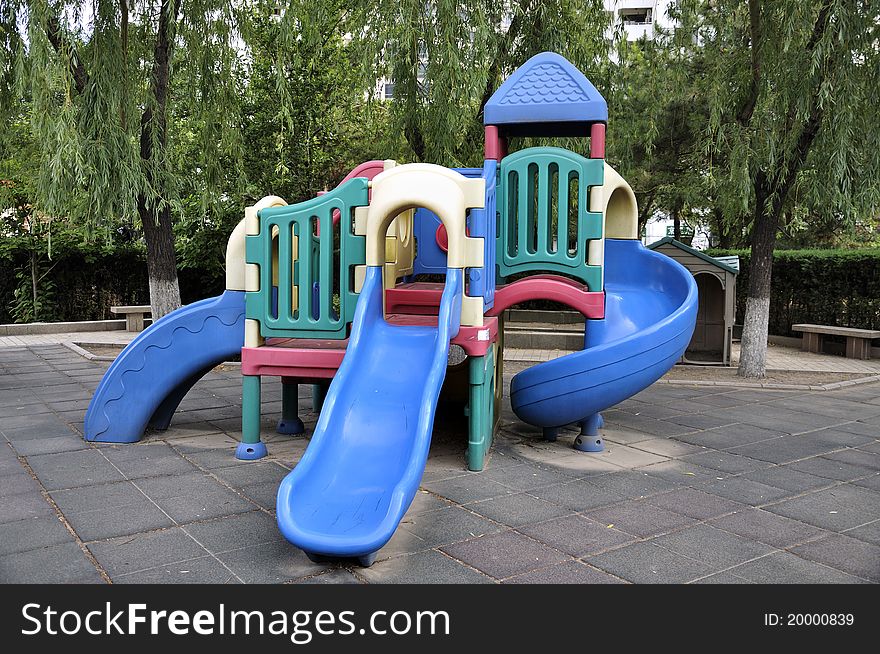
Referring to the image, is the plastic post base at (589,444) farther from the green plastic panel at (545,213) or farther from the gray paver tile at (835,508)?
the gray paver tile at (835,508)

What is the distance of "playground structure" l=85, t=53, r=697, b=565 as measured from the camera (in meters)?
5.36

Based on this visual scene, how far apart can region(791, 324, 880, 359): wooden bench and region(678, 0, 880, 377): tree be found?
2.83 m

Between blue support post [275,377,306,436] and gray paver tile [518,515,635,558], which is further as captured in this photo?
blue support post [275,377,306,436]

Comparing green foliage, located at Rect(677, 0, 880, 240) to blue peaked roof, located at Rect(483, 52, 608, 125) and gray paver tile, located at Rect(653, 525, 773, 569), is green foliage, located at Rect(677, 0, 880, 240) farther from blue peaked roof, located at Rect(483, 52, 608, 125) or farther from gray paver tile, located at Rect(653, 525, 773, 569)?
gray paver tile, located at Rect(653, 525, 773, 569)

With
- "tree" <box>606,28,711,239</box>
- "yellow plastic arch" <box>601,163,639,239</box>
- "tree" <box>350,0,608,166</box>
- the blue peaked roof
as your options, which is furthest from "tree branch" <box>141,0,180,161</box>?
"tree" <box>606,28,711,239</box>

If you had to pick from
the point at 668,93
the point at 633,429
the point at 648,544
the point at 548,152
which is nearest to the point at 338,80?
the point at 668,93

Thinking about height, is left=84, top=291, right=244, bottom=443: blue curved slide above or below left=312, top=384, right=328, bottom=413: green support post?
above

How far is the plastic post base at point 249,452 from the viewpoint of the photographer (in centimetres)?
604

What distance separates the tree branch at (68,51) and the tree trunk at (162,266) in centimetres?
171

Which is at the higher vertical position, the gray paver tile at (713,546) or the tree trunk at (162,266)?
the tree trunk at (162,266)

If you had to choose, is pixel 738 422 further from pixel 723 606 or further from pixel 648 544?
pixel 723 606

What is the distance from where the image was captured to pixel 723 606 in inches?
140

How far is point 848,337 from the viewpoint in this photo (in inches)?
497

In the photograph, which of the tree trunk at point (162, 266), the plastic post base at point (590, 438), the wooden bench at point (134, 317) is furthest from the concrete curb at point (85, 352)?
the plastic post base at point (590, 438)
